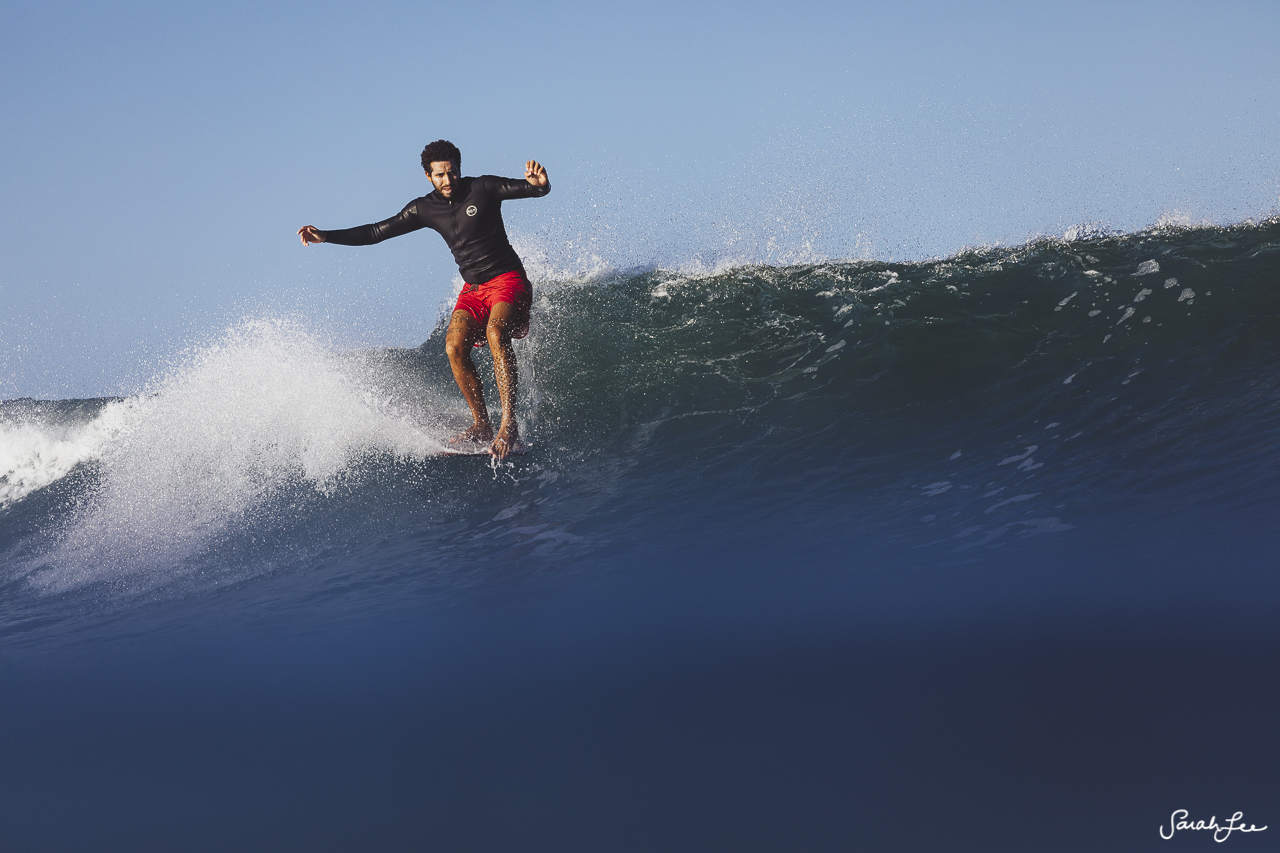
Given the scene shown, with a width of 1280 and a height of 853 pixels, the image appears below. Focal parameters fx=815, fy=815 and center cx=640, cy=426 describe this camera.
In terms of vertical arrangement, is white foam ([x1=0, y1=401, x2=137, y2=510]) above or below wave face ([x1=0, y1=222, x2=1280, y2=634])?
above

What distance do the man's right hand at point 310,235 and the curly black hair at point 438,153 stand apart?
91 centimetres

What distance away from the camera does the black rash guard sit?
18.3 feet

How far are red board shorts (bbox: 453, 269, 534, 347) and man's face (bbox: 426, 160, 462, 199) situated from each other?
2.18 ft

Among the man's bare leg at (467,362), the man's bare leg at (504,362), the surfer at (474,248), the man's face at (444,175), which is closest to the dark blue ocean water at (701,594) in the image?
the man's bare leg at (504,362)

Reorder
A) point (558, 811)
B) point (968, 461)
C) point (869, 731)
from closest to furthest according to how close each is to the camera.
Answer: point (558, 811) < point (869, 731) < point (968, 461)

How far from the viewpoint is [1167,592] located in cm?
375

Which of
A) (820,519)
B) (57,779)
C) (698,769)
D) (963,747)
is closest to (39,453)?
(57,779)

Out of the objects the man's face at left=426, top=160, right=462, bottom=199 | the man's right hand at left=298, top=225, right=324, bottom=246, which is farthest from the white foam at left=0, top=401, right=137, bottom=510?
the man's face at left=426, top=160, right=462, bottom=199

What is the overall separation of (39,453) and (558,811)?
9.27m

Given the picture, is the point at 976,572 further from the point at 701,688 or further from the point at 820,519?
the point at 701,688

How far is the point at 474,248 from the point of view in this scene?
18.8 ft

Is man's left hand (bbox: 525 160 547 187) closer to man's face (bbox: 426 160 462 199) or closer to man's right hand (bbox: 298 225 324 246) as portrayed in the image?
man's face (bbox: 426 160 462 199)

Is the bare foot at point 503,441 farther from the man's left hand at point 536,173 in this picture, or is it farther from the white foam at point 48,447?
the white foam at point 48,447

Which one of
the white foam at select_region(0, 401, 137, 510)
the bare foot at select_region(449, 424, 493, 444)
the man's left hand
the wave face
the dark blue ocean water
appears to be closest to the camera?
the dark blue ocean water
